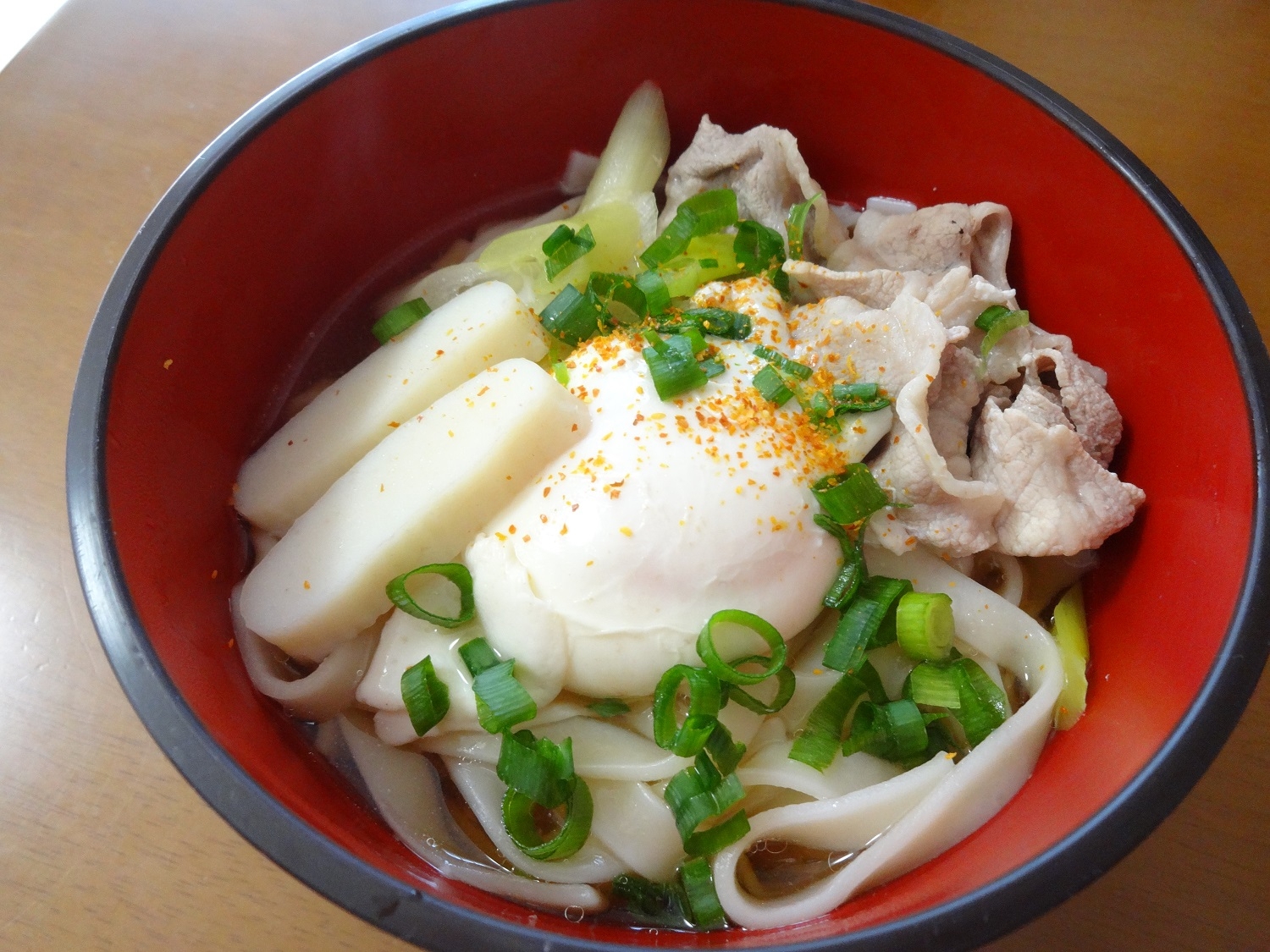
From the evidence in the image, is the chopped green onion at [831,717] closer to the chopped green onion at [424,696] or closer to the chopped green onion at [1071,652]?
the chopped green onion at [1071,652]

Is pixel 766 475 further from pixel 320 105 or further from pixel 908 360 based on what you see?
pixel 320 105

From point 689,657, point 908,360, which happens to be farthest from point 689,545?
point 908,360

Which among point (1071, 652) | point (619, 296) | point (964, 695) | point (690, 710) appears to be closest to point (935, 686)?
point (964, 695)

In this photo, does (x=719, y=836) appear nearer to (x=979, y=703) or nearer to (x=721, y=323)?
(x=979, y=703)

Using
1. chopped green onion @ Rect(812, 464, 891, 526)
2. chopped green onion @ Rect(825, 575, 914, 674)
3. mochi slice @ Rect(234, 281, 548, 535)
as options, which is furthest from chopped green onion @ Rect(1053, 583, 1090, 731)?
mochi slice @ Rect(234, 281, 548, 535)

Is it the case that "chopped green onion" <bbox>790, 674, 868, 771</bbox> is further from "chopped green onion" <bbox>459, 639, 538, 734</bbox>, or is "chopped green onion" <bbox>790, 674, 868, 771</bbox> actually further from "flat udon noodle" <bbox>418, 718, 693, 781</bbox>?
"chopped green onion" <bbox>459, 639, 538, 734</bbox>
